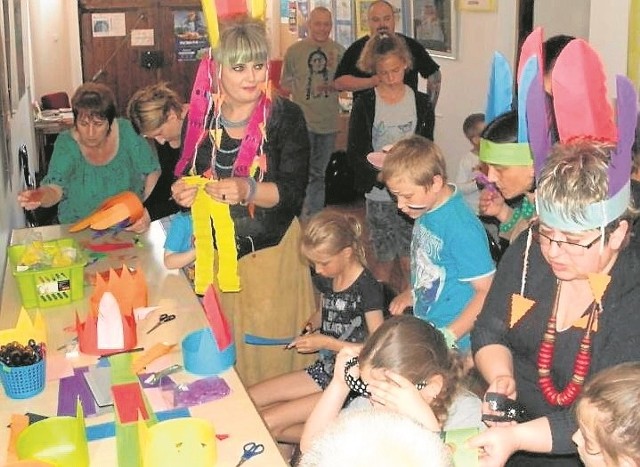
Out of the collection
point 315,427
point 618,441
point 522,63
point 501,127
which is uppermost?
point 522,63

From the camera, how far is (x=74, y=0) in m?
7.80

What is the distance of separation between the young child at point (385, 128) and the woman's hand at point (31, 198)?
5.16 feet

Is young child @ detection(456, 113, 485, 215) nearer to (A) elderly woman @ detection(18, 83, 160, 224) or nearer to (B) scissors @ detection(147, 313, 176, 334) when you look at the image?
(A) elderly woman @ detection(18, 83, 160, 224)

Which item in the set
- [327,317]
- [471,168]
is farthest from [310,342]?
[471,168]

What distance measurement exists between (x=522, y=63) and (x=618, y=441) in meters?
1.02

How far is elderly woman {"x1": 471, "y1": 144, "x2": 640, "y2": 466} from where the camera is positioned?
1.65 m

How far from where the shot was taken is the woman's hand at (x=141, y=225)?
10.5 feet

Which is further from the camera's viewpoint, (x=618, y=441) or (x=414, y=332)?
(x=414, y=332)

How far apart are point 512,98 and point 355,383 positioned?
1.04 metres

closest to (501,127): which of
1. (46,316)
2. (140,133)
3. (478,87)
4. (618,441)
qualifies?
(618,441)

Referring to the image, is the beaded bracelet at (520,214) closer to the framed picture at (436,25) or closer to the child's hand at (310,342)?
the child's hand at (310,342)

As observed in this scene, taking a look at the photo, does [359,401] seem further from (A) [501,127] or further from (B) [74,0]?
(B) [74,0]

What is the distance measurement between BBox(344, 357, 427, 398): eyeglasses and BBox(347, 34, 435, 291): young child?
2310mm

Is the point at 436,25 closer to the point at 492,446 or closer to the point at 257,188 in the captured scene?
the point at 257,188
